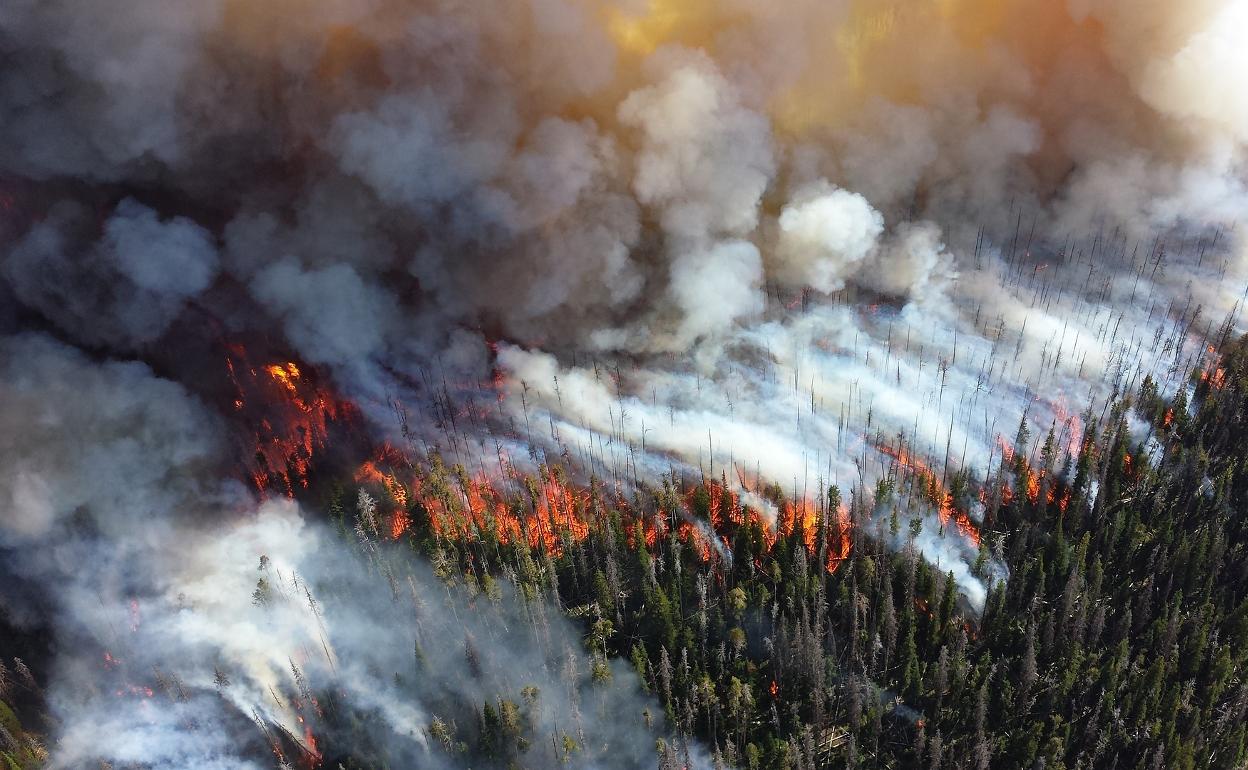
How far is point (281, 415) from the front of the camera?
230 feet

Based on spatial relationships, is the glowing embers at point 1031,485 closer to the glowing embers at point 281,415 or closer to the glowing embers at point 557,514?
the glowing embers at point 557,514

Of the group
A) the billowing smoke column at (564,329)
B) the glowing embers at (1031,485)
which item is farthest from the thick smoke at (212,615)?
Answer: the glowing embers at (1031,485)

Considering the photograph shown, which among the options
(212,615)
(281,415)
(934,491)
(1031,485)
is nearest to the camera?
(212,615)

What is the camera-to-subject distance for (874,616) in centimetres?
5553

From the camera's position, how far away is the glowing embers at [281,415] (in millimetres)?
65438

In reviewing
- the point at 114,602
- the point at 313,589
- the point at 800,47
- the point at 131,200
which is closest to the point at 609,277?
the point at 800,47

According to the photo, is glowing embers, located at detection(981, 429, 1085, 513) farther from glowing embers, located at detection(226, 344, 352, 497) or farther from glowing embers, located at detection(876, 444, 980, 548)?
glowing embers, located at detection(226, 344, 352, 497)

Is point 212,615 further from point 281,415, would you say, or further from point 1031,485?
point 1031,485

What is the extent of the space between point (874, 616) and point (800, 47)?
4663 centimetres

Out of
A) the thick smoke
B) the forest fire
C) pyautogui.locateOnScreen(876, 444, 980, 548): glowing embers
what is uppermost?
pyautogui.locateOnScreen(876, 444, 980, 548): glowing embers

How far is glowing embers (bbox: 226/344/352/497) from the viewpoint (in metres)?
65.4

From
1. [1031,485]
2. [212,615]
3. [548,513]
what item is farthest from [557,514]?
[1031,485]

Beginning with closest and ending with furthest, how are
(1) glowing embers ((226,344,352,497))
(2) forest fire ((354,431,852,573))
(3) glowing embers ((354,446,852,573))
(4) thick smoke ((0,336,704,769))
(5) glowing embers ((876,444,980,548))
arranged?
(4) thick smoke ((0,336,704,769)), (3) glowing embers ((354,446,852,573)), (2) forest fire ((354,431,852,573)), (5) glowing embers ((876,444,980,548)), (1) glowing embers ((226,344,352,497))

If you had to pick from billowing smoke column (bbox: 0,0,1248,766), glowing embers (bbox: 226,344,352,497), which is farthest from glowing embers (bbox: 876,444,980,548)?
glowing embers (bbox: 226,344,352,497)
